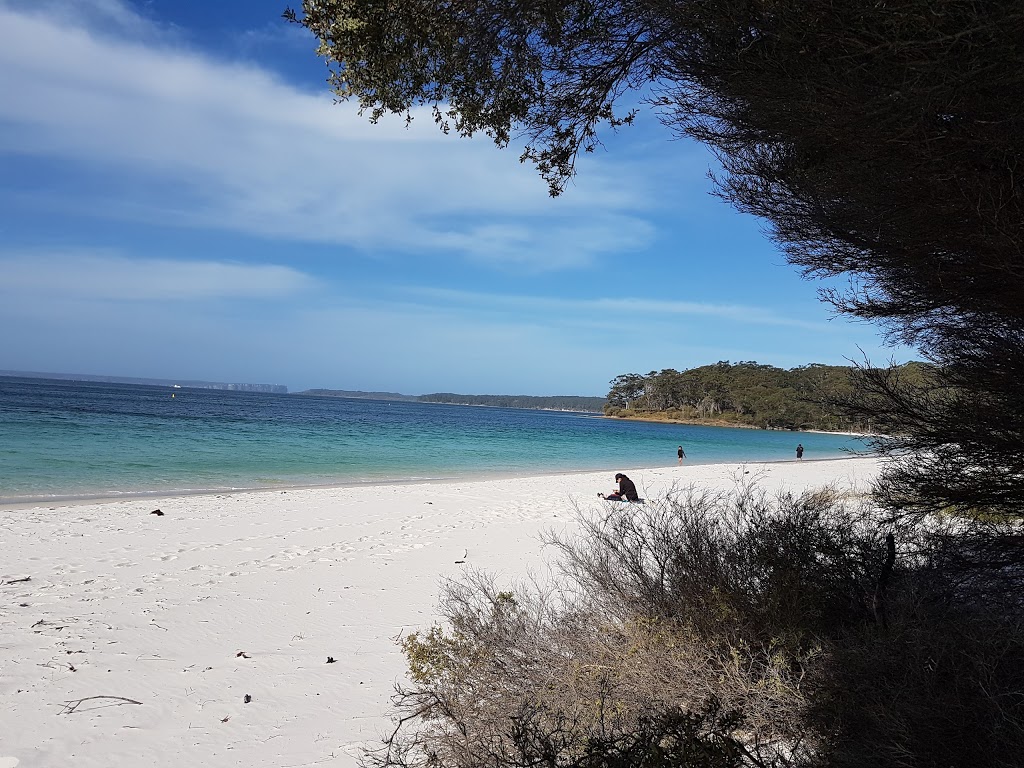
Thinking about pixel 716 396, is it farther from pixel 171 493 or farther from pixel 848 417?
pixel 848 417

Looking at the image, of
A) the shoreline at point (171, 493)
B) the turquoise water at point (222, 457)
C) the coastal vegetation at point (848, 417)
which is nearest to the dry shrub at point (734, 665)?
the coastal vegetation at point (848, 417)

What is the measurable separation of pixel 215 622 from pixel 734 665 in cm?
473

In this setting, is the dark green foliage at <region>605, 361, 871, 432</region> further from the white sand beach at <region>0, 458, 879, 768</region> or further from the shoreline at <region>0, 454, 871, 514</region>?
the white sand beach at <region>0, 458, 879, 768</region>

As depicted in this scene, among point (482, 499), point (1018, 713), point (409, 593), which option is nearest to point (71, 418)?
point (482, 499)

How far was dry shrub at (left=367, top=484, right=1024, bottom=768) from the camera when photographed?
2.53 m

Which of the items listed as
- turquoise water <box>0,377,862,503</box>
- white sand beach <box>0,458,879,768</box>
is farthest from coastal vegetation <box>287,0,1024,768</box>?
turquoise water <box>0,377,862,503</box>

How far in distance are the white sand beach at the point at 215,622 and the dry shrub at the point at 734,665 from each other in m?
0.84

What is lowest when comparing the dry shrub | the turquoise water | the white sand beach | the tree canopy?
the turquoise water

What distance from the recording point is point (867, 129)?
3033 mm

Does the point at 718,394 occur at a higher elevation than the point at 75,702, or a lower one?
higher

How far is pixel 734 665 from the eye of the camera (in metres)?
3.27

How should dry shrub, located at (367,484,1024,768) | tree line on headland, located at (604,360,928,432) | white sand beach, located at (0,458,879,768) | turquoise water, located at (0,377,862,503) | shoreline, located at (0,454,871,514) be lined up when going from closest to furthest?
dry shrub, located at (367,484,1024,768)
white sand beach, located at (0,458,879,768)
shoreline, located at (0,454,871,514)
turquoise water, located at (0,377,862,503)
tree line on headland, located at (604,360,928,432)

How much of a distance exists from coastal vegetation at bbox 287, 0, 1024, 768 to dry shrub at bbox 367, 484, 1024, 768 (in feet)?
0.05

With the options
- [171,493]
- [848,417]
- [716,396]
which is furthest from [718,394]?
[848,417]
